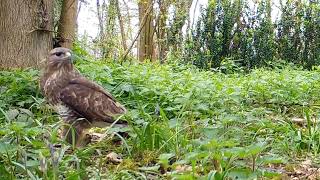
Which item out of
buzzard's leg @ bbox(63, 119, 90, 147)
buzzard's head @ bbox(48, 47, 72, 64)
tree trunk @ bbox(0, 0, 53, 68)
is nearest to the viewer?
buzzard's leg @ bbox(63, 119, 90, 147)

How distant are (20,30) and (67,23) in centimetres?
153

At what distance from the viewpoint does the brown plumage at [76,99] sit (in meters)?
4.46

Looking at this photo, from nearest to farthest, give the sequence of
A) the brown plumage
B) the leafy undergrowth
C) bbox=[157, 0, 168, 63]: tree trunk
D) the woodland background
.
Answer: the leafy undergrowth < the woodland background < the brown plumage < bbox=[157, 0, 168, 63]: tree trunk

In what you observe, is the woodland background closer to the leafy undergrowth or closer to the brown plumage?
the leafy undergrowth

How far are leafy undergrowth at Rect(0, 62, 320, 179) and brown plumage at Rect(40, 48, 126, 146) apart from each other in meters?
0.20

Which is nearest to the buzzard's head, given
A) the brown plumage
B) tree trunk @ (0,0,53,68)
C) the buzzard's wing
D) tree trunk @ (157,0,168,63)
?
the brown plumage

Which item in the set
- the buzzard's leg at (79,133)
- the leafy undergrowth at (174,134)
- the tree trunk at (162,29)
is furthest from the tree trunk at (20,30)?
the tree trunk at (162,29)

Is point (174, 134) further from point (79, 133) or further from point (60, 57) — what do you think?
point (60, 57)

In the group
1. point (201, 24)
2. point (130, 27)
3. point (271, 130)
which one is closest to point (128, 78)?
point (271, 130)

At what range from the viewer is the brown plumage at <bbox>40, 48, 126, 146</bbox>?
4457 millimetres

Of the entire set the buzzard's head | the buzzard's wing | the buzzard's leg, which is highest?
the buzzard's head

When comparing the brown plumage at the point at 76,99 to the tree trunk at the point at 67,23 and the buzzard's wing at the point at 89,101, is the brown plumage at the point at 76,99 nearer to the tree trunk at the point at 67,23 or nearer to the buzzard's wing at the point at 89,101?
the buzzard's wing at the point at 89,101

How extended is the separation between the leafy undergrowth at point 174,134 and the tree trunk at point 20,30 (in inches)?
29.6

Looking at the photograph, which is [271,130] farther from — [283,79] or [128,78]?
[283,79]
